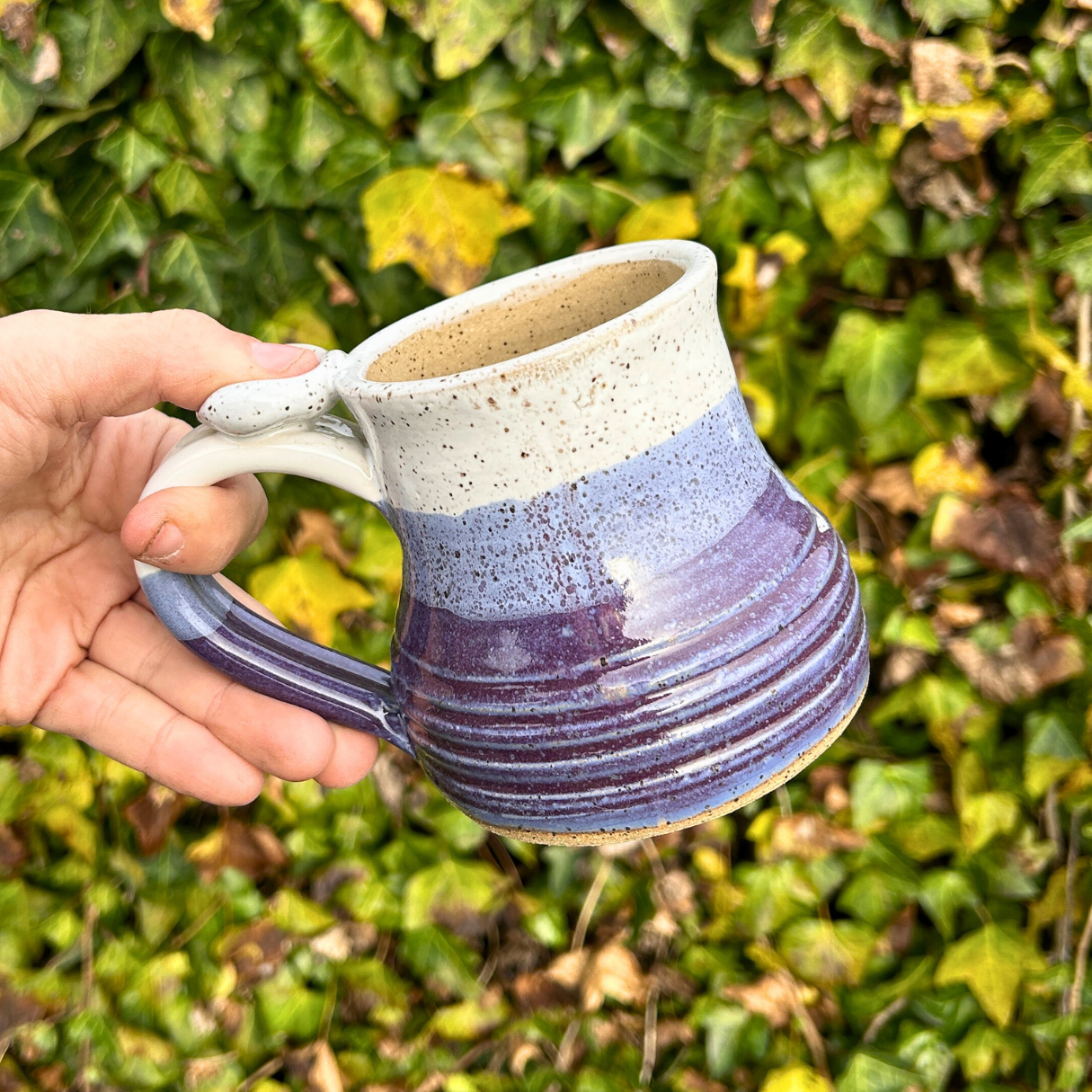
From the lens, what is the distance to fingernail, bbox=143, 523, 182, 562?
76 centimetres

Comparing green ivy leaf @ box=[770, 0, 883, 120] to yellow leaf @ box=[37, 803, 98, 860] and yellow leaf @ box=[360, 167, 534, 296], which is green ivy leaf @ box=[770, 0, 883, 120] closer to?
yellow leaf @ box=[360, 167, 534, 296]

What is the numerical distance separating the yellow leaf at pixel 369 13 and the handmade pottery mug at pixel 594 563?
56cm

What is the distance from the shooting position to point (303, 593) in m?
1.38

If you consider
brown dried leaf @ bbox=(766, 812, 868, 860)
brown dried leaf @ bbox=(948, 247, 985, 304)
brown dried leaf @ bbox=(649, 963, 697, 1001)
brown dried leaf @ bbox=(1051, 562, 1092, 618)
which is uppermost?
brown dried leaf @ bbox=(948, 247, 985, 304)

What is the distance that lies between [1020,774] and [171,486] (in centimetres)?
118

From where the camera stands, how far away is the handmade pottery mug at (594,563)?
65 cm

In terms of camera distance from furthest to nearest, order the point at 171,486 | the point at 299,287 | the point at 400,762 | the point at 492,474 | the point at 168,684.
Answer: the point at 400,762
the point at 299,287
the point at 168,684
the point at 171,486
the point at 492,474

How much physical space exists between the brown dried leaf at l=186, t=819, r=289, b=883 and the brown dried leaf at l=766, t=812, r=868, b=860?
738 mm

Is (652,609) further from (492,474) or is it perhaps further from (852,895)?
(852,895)

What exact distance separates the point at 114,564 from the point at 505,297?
22.3 inches

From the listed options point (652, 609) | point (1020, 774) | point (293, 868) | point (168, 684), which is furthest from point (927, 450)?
point (293, 868)

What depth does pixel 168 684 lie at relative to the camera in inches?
42.0

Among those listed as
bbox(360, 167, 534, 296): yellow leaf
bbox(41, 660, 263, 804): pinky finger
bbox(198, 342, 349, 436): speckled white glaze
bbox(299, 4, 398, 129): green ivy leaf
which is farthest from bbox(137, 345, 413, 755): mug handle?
bbox(299, 4, 398, 129): green ivy leaf

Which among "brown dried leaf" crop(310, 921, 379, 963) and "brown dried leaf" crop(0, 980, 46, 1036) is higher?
"brown dried leaf" crop(0, 980, 46, 1036)
